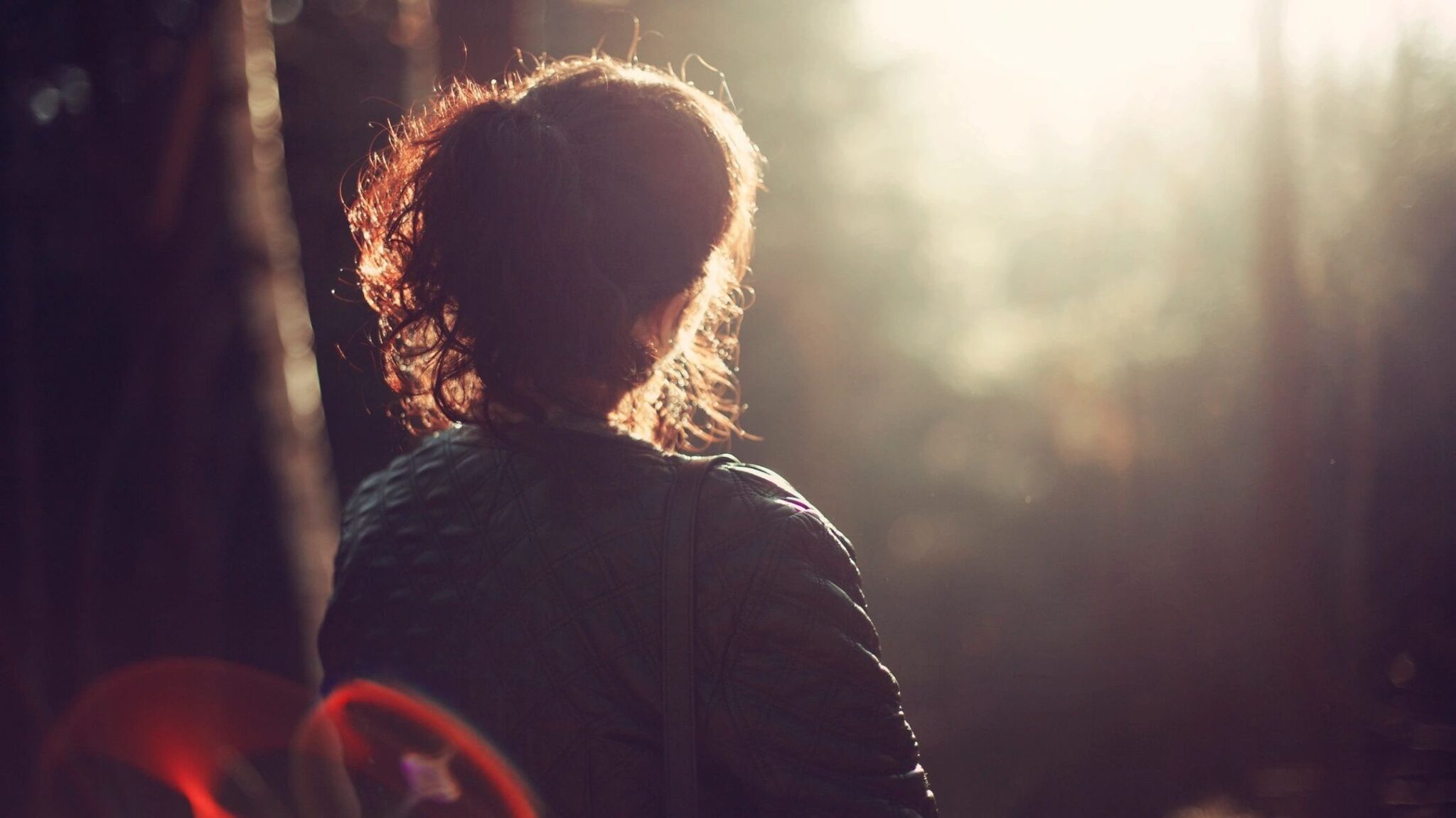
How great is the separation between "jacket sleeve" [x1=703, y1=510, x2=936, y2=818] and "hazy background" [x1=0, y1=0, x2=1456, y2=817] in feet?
3.21

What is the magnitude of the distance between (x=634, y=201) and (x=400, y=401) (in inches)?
27.5

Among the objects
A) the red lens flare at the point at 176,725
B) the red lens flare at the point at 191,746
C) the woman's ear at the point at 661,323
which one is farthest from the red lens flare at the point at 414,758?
the red lens flare at the point at 176,725

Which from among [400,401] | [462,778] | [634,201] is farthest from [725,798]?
[400,401]

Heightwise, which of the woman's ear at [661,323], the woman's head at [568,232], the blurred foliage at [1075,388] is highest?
the woman's head at [568,232]

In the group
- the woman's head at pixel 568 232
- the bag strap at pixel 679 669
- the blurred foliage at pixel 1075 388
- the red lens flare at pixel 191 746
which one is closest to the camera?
the bag strap at pixel 679 669

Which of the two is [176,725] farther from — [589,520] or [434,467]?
[589,520]

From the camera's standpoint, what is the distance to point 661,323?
1217mm

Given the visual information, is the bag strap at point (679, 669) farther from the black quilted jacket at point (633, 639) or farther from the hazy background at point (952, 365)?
the hazy background at point (952, 365)

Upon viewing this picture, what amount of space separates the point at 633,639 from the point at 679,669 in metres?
0.06

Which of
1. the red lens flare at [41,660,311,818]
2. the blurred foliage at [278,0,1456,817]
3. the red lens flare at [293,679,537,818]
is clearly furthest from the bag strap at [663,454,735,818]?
the blurred foliage at [278,0,1456,817]

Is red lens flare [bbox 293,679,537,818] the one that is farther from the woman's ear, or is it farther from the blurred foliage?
the blurred foliage

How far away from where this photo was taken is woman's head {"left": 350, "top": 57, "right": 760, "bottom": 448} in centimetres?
112

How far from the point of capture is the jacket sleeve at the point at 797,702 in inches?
39.4

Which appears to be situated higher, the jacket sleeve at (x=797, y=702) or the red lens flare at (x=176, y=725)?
the jacket sleeve at (x=797, y=702)
